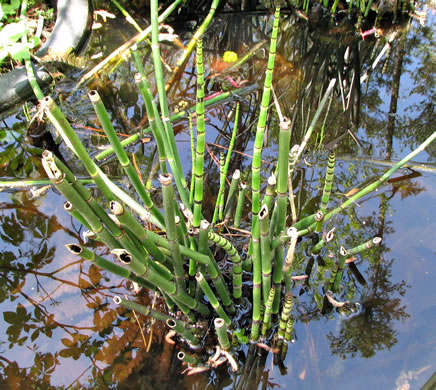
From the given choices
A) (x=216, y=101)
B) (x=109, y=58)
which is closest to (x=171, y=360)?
(x=216, y=101)

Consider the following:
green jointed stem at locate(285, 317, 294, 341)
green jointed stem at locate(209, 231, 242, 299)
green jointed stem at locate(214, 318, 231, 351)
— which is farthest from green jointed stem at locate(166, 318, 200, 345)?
green jointed stem at locate(285, 317, 294, 341)

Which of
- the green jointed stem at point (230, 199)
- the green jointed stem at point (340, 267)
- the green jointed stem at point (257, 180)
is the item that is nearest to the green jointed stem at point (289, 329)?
the green jointed stem at point (257, 180)

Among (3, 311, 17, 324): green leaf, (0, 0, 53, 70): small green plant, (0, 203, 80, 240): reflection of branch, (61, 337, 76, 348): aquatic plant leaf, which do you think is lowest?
(61, 337, 76, 348): aquatic plant leaf

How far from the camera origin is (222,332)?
4.09 feet

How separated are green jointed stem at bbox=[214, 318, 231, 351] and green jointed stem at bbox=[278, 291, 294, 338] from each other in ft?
0.63

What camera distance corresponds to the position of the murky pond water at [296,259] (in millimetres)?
Answer: 1506

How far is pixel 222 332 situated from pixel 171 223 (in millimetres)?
408

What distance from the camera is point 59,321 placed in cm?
166

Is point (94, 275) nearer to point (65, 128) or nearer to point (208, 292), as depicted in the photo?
point (208, 292)

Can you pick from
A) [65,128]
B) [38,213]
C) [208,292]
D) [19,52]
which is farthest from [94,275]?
[19,52]

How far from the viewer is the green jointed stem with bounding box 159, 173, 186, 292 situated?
0.96 metres

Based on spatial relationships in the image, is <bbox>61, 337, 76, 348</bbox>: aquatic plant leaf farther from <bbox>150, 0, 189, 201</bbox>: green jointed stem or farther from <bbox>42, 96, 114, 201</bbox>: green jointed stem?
<bbox>42, 96, 114, 201</bbox>: green jointed stem

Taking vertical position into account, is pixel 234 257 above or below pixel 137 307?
above

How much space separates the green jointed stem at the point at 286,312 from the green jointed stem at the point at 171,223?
1.09 ft
